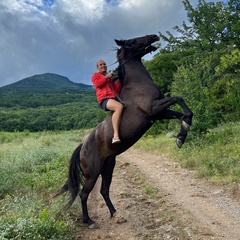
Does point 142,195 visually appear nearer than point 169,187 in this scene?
Yes

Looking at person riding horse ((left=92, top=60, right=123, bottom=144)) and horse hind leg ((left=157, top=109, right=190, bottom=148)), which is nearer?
horse hind leg ((left=157, top=109, right=190, bottom=148))

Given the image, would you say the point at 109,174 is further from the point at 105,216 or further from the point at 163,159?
the point at 163,159

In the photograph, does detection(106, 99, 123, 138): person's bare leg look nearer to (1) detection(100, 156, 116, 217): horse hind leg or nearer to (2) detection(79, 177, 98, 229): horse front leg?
(1) detection(100, 156, 116, 217): horse hind leg

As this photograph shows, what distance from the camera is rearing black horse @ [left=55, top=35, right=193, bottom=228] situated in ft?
16.9

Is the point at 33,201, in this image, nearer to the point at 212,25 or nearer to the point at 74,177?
the point at 74,177

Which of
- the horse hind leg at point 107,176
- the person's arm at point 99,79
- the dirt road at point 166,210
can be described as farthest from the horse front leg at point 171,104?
the dirt road at point 166,210

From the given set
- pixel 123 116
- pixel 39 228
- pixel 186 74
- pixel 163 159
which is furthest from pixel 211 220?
pixel 186 74

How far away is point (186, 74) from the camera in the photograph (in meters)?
13.0

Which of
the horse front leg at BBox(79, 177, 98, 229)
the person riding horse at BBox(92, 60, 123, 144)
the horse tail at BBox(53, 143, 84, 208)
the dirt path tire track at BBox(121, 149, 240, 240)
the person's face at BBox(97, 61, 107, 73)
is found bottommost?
the dirt path tire track at BBox(121, 149, 240, 240)

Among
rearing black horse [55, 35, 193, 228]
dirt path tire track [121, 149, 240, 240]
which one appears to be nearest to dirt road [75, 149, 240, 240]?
dirt path tire track [121, 149, 240, 240]

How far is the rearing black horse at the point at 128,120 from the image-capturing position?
5164 millimetres

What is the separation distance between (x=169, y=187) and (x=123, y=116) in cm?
352

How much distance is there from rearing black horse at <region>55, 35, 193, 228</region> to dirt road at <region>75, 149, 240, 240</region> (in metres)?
0.48

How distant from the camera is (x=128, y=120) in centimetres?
527
